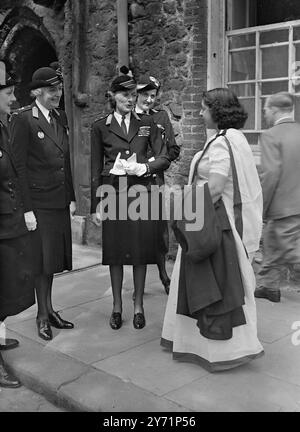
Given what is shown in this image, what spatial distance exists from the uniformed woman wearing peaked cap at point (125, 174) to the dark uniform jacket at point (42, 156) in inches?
10.4

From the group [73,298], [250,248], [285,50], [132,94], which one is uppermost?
[285,50]

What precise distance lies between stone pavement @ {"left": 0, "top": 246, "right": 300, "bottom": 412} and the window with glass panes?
2.11m

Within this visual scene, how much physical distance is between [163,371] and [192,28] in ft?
12.8

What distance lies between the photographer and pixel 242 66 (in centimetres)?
616

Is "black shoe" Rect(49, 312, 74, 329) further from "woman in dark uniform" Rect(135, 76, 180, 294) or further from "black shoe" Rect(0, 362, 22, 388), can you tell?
"woman in dark uniform" Rect(135, 76, 180, 294)

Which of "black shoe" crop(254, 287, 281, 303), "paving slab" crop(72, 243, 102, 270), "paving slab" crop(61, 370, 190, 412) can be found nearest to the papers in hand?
"paving slab" crop(61, 370, 190, 412)

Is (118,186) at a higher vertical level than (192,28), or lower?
lower

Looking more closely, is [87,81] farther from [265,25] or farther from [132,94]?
[132,94]

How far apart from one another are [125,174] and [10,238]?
1103 mm

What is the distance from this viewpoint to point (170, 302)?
388 centimetres

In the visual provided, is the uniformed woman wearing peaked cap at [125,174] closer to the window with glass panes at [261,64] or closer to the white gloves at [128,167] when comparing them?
the white gloves at [128,167]

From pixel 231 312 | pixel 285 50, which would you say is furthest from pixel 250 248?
pixel 285 50

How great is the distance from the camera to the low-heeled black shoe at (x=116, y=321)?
457 cm

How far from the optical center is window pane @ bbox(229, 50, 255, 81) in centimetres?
608
